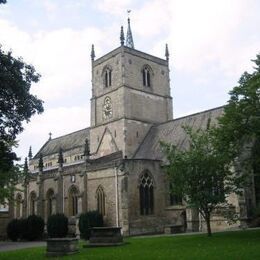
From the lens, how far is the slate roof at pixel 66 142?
62.4m

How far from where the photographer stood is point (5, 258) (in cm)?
2128

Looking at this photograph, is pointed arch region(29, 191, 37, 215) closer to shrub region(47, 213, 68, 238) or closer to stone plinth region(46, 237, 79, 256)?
shrub region(47, 213, 68, 238)

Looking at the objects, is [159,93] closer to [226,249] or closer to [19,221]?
[19,221]

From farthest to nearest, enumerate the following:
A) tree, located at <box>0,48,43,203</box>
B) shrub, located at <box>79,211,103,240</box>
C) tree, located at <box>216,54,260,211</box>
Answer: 1. shrub, located at <box>79,211,103,240</box>
2. tree, located at <box>216,54,260,211</box>
3. tree, located at <box>0,48,43,203</box>

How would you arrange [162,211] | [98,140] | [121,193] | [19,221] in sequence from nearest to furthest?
[121,193] < [162,211] < [19,221] < [98,140]

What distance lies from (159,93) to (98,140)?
30.9 ft

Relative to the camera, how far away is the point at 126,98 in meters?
50.2

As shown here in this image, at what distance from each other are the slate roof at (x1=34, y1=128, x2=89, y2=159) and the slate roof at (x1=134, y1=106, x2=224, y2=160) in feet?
45.3

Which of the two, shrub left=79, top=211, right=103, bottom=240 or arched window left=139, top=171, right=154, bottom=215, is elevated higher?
arched window left=139, top=171, right=154, bottom=215

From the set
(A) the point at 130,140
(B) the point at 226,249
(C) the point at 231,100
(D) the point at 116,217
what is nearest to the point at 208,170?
(C) the point at 231,100

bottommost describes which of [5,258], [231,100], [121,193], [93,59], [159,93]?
[5,258]

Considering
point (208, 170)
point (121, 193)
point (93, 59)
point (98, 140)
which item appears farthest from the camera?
point (93, 59)

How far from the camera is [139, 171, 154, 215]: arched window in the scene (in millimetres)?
39906

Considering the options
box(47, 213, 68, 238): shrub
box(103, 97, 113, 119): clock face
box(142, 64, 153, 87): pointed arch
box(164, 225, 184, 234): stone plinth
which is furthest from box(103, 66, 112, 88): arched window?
box(164, 225, 184, 234): stone plinth
